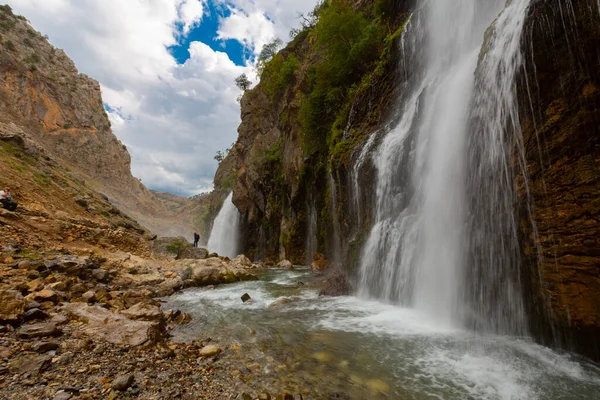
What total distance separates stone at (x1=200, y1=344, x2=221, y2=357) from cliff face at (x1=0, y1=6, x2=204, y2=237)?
5359cm

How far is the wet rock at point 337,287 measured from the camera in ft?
33.8

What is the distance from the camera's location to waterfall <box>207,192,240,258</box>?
39.2 metres

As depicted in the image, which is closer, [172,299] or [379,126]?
[172,299]

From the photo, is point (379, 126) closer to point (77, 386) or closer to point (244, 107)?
point (77, 386)

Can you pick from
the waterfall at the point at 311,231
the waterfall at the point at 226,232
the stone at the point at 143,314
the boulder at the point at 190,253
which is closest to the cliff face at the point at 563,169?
the stone at the point at 143,314

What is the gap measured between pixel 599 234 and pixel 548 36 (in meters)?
3.59

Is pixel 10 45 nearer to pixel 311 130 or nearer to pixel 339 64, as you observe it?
pixel 311 130

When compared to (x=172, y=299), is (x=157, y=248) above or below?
above

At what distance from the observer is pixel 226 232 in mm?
42531

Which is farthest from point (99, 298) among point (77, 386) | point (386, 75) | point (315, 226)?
point (315, 226)

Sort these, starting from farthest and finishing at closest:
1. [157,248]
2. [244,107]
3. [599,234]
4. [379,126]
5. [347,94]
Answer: [244,107]
[157,248]
[347,94]
[379,126]
[599,234]

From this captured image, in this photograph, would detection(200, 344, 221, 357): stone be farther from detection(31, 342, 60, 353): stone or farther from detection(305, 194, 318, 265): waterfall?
detection(305, 194, 318, 265): waterfall

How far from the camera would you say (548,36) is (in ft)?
16.5

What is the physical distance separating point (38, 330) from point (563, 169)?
861 cm
